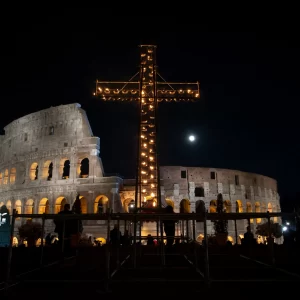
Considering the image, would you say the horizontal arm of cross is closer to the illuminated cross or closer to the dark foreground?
the illuminated cross

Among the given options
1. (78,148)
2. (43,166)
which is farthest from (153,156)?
(43,166)

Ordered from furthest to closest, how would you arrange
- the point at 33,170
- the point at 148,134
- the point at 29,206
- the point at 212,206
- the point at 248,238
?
→ the point at 212,206 → the point at 33,170 → the point at 29,206 → the point at 148,134 → the point at 248,238

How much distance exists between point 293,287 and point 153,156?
17009mm

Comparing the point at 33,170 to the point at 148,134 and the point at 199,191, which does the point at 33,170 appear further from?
the point at 199,191

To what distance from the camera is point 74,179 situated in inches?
1019

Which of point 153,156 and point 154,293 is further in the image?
point 153,156

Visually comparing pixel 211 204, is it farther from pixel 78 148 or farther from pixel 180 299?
pixel 180 299

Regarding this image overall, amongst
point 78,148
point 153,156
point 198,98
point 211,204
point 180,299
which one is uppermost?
point 198,98

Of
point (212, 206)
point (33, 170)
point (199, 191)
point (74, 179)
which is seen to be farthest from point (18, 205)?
point (212, 206)

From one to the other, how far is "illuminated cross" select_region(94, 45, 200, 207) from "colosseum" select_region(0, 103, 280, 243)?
4.31 metres

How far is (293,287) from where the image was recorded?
5.08 m

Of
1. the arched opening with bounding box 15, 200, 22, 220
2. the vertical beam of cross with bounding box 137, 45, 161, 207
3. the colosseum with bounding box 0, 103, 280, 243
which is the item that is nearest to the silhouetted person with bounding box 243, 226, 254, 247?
the vertical beam of cross with bounding box 137, 45, 161, 207

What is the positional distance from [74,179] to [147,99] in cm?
920

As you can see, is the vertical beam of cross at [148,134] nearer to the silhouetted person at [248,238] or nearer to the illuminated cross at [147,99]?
the illuminated cross at [147,99]
